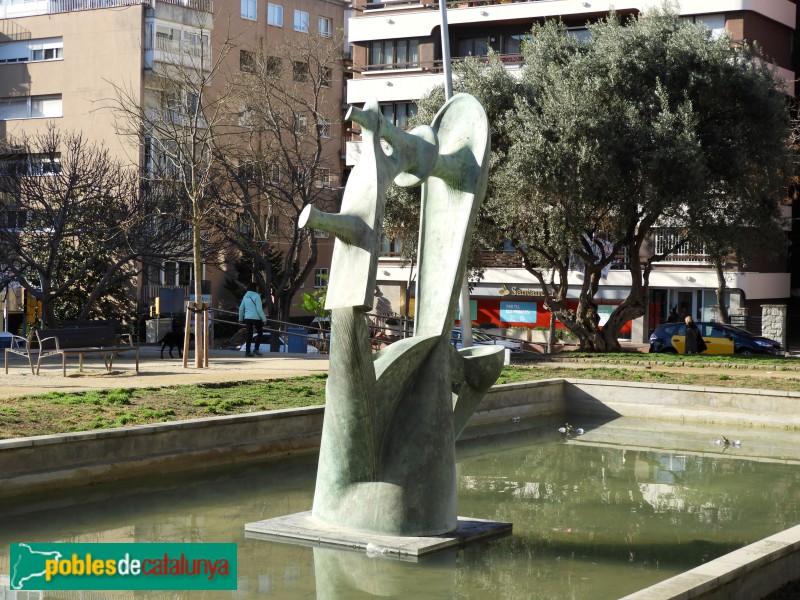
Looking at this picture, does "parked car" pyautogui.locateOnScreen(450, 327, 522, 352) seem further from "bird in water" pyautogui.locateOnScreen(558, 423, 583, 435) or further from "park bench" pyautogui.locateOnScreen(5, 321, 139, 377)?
"park bench" pyautogui.locateOnScreen(5, 321, 139, 377)

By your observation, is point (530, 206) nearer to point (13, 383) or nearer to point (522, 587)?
point (13, 383)

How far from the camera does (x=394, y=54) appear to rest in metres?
47.7

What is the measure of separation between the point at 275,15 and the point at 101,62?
34.1 feet

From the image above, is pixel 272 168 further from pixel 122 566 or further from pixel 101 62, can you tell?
pixel 122 566

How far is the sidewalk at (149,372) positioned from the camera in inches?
679

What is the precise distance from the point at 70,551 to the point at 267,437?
→ 500 centimetres

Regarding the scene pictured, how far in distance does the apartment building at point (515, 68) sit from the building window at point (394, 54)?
0.13 feet

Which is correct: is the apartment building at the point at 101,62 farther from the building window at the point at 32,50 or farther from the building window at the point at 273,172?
the building window at the point at 273,172

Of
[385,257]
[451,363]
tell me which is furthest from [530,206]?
[385,257]

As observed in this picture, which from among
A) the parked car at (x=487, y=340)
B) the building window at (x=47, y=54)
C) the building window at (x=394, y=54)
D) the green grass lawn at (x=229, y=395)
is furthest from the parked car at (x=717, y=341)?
the building window at (x=47, y=54)

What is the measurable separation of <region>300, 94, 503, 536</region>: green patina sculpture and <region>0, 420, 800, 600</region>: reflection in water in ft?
1.76

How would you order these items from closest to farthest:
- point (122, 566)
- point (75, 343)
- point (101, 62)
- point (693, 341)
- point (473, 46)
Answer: point (122, 566) → point (75, 343) → point (693, 341) → point (473, 46) → point (101, 62)

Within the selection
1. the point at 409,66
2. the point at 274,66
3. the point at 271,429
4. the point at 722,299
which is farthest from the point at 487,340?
the point at 271,429

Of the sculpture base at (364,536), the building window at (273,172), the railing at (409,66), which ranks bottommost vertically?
the sculpture base at (364,536)
